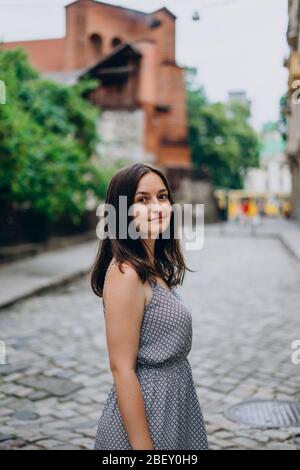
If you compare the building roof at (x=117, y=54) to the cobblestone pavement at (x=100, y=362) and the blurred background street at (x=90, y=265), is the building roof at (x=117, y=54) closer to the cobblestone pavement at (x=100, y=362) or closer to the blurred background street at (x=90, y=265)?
the blurred background street at (x=90, y=265)

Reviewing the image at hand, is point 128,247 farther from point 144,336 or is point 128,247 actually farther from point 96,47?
point 96,47

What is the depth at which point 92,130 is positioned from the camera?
2197 cm

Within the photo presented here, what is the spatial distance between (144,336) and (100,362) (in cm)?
463

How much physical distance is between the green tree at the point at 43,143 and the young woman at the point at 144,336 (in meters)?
10.2

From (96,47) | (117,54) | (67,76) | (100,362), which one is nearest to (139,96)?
(117,54)

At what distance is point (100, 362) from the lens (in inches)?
259

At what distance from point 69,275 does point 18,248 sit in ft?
14.2

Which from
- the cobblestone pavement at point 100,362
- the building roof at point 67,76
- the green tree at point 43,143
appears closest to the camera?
the cobblestone pavement at point 100,362

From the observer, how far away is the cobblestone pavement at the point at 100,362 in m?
4.55

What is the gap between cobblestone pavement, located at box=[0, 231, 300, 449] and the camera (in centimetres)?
455

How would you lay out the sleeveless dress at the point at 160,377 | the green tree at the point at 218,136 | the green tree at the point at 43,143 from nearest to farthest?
1. the sleeveless dress at the point at 160,377
2. the green tree at the point at 43,143
3. the green tree at the point at 218,136

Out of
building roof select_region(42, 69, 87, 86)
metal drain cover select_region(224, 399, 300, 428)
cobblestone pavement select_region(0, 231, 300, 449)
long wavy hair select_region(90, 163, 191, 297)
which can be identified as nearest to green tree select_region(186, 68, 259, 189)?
building roof select_region(42, 69, 87, 86)

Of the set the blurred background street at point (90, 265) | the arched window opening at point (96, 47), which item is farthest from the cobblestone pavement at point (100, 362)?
the arched window opening at point (96, 47)

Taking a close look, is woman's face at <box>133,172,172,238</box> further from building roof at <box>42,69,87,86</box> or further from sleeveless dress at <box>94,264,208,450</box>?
building roof at <box>42,69,87,86</box>
